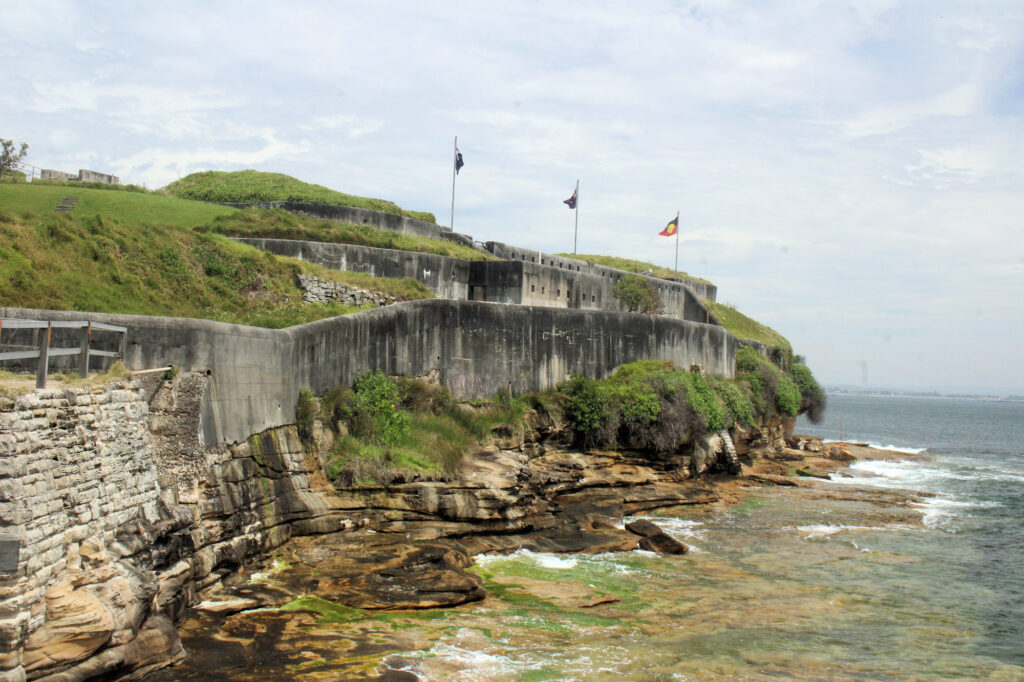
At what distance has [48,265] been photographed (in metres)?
15.5

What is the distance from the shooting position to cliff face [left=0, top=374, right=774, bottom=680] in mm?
7734

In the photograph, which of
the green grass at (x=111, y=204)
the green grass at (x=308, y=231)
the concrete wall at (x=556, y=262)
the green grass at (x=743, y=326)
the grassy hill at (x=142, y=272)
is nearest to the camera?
the grassy hill at (x=142, y=272)

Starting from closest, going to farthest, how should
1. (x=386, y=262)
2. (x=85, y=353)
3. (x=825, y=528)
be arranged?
(x=85, y=353), (x=825, y=528), (x=386, y=262)

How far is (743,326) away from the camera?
5562 centimetres

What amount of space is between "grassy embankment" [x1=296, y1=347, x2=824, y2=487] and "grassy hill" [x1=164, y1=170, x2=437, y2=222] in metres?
17.6

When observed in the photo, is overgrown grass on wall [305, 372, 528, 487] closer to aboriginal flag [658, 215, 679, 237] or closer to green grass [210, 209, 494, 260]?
green grass [210, 209, 494, 260]

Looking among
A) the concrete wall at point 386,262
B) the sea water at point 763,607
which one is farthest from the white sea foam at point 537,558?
the concrete wall at point 386,262

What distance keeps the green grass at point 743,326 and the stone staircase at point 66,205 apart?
37.5 meters

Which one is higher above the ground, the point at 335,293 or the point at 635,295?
the point at 635,295

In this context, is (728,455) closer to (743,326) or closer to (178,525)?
(178,525)

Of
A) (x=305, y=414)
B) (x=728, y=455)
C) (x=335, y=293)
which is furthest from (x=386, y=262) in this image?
(x=305, y=414)

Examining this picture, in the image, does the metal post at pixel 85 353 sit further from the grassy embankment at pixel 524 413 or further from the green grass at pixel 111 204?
the green grass at pixel 111 204

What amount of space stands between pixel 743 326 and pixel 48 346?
51.3 metres

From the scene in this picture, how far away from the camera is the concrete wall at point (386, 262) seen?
25297 mm
